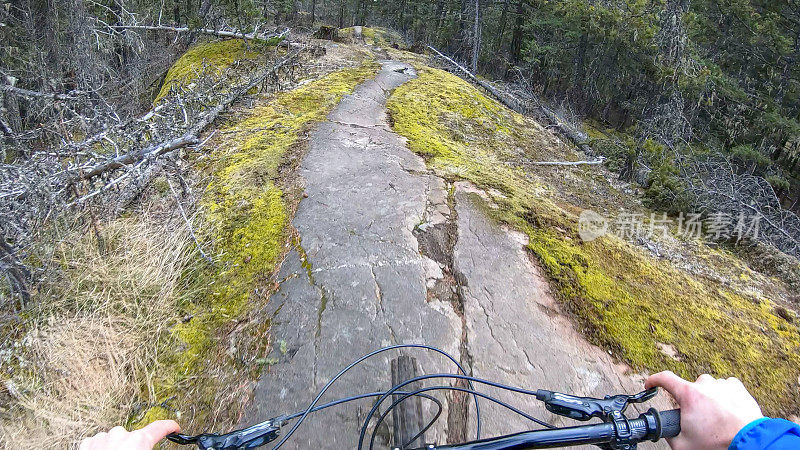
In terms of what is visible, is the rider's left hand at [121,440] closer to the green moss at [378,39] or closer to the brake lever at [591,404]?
the brake lever at [591,404]

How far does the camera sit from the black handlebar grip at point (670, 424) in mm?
1406

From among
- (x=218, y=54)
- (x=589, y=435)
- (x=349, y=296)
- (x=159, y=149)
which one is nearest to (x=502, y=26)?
(x=218, y=54)

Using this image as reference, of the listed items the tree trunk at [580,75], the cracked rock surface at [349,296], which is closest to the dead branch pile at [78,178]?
the cracked rock surface at [349,296]

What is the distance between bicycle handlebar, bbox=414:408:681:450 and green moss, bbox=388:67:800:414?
114 cm

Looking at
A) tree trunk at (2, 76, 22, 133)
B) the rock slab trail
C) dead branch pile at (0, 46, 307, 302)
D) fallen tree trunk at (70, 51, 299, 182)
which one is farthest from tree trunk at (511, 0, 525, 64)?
tree trunk at (2, 76, 22, 133)

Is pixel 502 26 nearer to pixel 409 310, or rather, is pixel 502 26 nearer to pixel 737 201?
pixel 737 201

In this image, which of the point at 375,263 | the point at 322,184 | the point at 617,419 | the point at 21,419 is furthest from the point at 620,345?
the point at 21,419

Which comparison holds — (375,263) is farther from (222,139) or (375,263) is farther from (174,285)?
(222,139)

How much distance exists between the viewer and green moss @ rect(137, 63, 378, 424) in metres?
2.51

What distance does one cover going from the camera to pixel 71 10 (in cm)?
810

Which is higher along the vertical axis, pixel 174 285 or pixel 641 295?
pixel 641 295

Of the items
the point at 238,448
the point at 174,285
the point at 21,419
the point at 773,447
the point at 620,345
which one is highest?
the point at 773,447

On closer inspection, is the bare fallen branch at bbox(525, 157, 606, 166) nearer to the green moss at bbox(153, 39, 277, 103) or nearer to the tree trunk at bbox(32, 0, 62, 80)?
the green moss at bbox(153, 39, 277, 103)

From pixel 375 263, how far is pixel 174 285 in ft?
4.79
